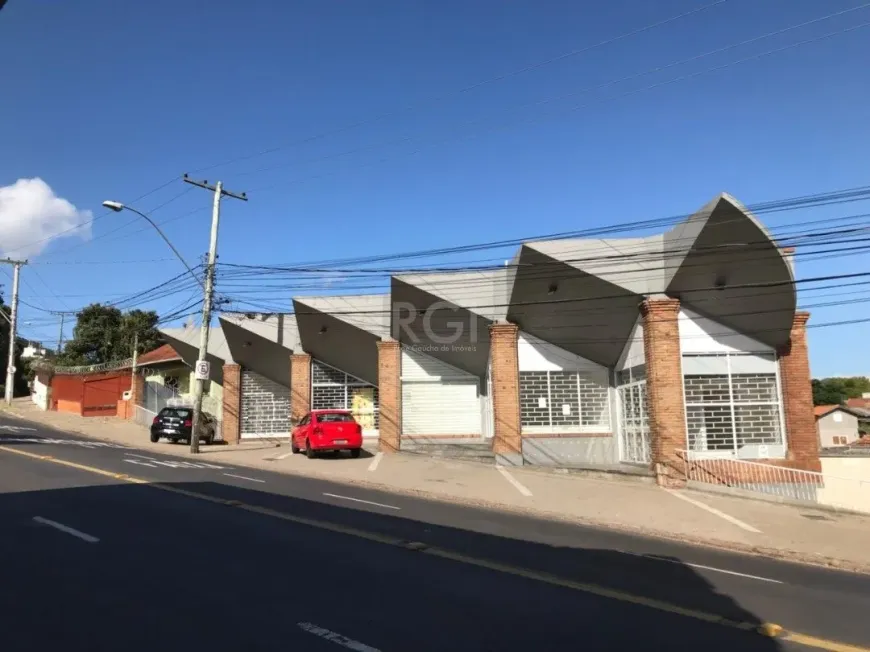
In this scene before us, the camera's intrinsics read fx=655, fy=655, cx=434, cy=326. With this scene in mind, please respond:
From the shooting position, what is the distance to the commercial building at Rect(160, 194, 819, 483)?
17.6m

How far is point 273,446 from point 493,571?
2128 centimetres

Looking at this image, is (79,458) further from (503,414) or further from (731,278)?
(731,278)

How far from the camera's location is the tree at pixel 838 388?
259 ft

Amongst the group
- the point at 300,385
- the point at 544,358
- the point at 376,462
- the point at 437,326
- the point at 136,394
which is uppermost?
the point at 437,326

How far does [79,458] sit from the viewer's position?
1728cm

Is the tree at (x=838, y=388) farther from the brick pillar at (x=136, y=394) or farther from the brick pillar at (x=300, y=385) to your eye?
the brick pillar at (x=136, y=394)

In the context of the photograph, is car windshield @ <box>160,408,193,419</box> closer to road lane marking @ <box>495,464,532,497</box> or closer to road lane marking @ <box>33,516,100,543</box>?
road lane marking @ <box>495,464,532,497</box>

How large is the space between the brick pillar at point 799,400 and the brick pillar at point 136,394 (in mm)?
33032

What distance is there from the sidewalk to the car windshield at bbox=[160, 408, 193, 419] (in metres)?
4.18

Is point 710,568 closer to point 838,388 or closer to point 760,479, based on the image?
point 760,479

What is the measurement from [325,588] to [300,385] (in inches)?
856

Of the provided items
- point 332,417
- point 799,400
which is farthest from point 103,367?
point 799,400

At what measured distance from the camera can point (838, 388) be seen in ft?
296

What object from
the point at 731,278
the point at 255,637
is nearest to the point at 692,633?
the point at 255,637
